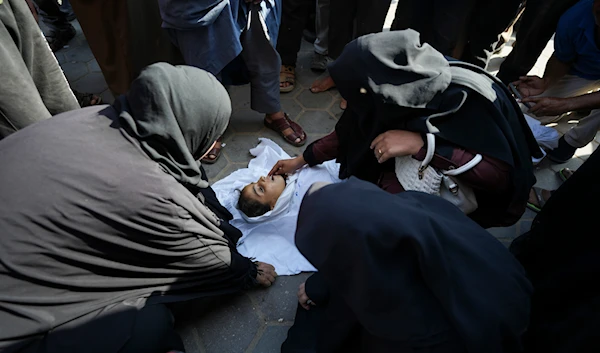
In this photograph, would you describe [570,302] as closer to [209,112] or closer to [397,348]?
[397,348]

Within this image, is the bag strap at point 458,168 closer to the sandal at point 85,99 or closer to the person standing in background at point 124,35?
the person standing in background at point 124,35

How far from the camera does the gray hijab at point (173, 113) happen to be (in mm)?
1683

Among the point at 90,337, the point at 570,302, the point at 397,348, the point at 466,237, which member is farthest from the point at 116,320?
the point at 570,302

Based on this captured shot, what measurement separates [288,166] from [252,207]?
17.7 inches

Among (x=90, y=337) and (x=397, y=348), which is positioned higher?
(x=397, y=348)

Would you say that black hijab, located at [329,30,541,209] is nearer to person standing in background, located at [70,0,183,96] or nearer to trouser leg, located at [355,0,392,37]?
trouser leg, located at [355,0,392,37]

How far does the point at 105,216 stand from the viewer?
1604 mm

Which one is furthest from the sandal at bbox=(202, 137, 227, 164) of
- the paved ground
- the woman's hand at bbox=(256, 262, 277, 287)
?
the woman's hand at bbox=(256, 262, 277, 287)

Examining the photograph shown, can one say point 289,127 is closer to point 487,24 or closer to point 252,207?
point 252,207

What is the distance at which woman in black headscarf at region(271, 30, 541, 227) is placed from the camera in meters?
1.74

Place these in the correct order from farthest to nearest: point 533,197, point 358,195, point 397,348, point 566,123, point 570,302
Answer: point 566,123
point 533,197
point 570,302
point 397,348
point 358,195

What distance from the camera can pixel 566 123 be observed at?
3.93 metres

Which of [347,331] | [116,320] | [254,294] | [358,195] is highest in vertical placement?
[358,195]

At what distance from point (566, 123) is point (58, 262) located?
15.2 feet
